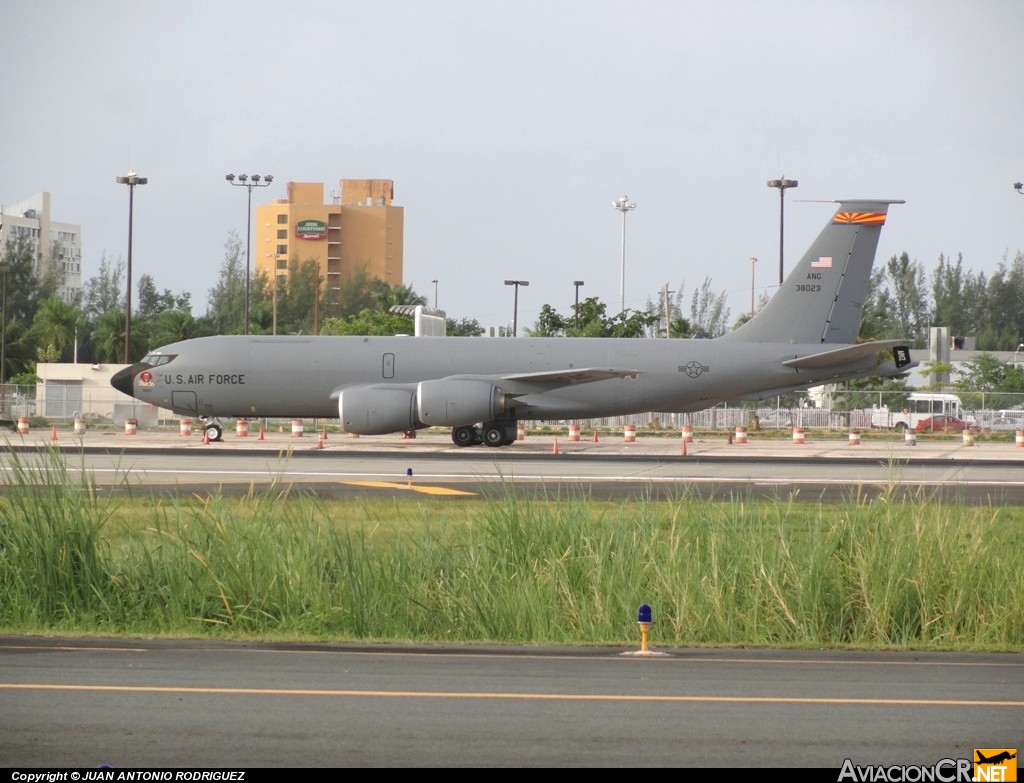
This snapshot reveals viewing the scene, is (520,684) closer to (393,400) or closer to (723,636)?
(723,636)

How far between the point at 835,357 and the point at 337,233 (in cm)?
12143

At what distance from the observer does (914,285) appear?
133625mm

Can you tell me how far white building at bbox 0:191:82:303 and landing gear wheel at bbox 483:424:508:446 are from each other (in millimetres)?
105037

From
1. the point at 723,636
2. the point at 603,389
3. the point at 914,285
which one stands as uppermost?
the point at 914,285

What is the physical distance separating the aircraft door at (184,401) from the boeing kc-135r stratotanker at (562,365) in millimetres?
31

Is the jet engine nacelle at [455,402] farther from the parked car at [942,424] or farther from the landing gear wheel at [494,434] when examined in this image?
the parked car at [942,424]

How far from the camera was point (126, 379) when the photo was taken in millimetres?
37625

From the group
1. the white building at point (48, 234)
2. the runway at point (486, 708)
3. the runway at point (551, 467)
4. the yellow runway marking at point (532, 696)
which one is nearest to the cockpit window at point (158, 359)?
the runway at point (551, 467)

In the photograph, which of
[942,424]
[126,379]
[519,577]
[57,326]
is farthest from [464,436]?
[57,326]

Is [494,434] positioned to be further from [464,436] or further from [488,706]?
[488,706]

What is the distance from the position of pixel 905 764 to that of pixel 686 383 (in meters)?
29.8

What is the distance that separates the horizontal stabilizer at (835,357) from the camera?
1329 inches

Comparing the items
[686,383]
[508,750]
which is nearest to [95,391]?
[686,383]

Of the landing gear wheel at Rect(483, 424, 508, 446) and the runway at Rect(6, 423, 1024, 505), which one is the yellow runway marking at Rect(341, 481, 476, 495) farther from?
the landing gear wheel at Rect(483, 424, 508, 446)
